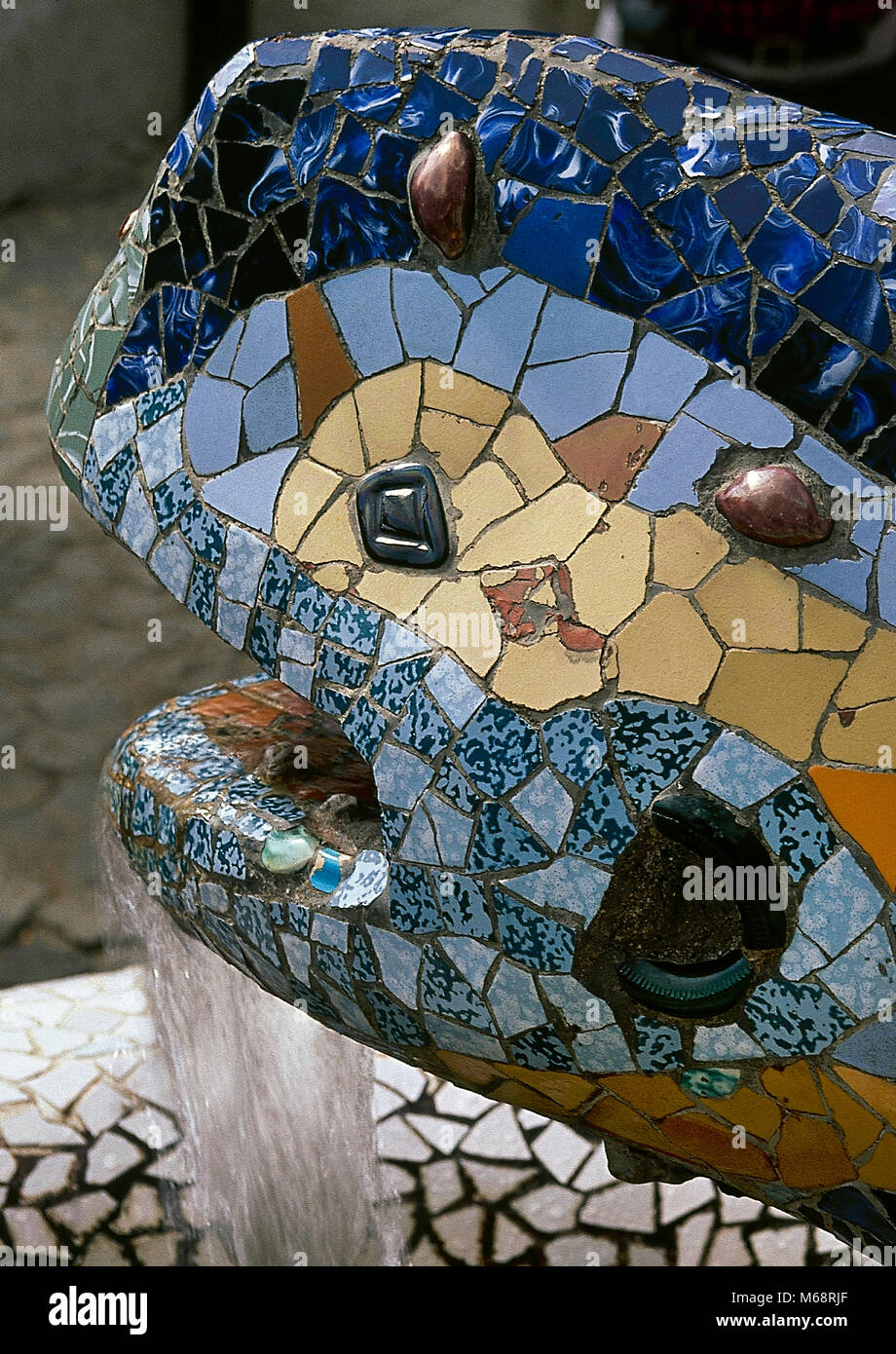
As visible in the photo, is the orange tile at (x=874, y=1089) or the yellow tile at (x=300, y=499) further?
the yellow tile at (x=300, y=499)

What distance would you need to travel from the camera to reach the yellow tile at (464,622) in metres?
1.88

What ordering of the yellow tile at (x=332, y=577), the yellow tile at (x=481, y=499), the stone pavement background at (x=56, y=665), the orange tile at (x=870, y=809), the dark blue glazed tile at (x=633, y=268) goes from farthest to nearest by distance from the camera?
1. the stone pavement background at (x=56, y=665)
2. the yellow tile at (x=332, y=577)
3. the yellow tile at (x=481, y=499)
4. the dark blue glazed tile at (x=633, y=268)
5. the orange tile at (x=870, y=809)

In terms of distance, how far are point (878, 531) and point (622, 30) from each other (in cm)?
284

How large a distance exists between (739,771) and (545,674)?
25 centimetres

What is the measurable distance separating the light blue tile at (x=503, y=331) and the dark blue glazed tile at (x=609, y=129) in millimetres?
168

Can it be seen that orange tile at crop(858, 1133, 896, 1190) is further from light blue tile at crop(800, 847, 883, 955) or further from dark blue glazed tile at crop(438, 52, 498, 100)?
dark blue glazed tile at crop(438, 52, 498, 100)

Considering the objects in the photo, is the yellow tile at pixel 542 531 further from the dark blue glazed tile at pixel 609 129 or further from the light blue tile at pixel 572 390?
the dark blue glazed tile at pixel 609 129

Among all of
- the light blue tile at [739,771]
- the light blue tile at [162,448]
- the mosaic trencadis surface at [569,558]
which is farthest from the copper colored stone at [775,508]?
the light blue tile at [162,448]

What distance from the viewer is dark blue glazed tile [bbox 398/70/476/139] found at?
193cm

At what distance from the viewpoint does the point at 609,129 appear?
1.85 meters

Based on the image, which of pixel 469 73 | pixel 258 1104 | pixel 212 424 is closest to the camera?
pixel 469 73

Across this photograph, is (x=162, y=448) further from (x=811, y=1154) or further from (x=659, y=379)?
(x=811, y=1154)

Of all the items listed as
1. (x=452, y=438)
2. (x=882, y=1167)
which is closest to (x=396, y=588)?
(x=452, y=438)

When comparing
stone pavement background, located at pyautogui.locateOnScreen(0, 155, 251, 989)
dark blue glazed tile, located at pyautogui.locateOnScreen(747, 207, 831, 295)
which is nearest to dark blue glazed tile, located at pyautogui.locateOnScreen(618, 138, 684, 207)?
dark blue glazed tile, located at pyautogui.locateOnScreen(747, 207, 831, 295)
